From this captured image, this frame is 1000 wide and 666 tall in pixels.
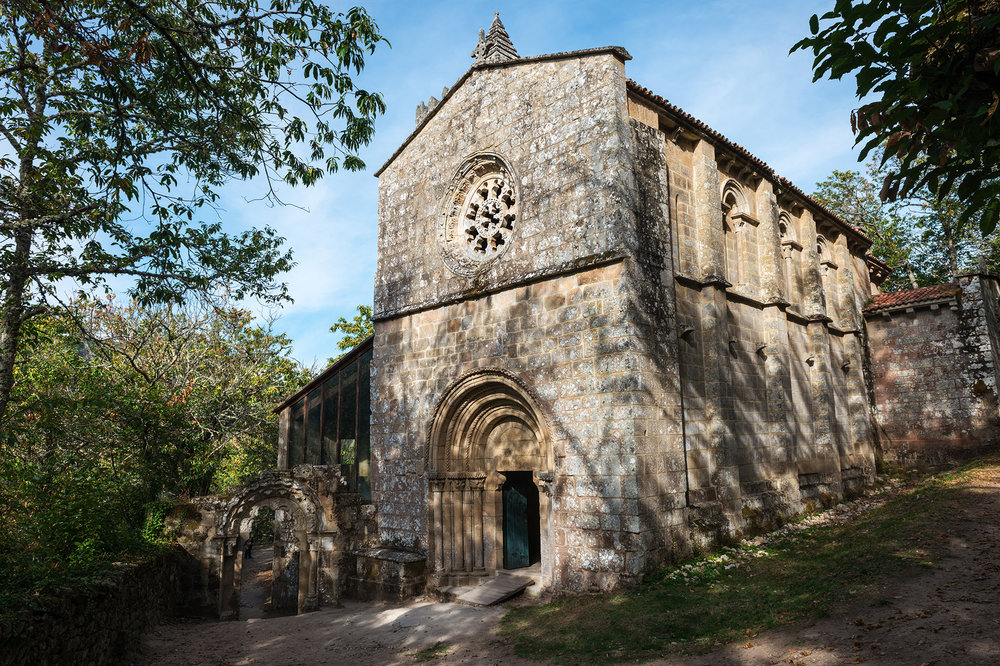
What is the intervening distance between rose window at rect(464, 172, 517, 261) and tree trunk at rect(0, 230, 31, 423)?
22.8ft

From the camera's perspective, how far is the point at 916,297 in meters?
17.1

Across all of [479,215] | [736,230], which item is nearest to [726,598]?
[479,215]

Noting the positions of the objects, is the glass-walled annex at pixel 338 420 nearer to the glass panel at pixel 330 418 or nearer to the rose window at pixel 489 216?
the glass panel at pixel 330 418

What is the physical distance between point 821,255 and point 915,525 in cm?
944

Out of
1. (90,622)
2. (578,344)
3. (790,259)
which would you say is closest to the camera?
(90,622)

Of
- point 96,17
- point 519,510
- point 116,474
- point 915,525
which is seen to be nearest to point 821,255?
point 915,525

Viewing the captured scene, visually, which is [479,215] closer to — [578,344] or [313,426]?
[578,344]

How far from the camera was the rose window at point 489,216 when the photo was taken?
36.0 feet

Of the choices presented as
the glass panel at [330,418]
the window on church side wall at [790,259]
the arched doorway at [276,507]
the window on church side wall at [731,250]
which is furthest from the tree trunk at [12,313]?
the window on church side wall at [790,259]

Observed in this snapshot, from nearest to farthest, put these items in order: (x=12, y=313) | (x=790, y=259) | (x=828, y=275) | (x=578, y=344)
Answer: (x=12, y=313), (x=578, y=344), (x=790, y=259), (x=828, y=275)

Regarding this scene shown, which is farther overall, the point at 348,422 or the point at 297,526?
the point at 348,422

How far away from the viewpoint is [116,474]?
1213 centimetres

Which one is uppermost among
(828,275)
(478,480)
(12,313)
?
(828,275)

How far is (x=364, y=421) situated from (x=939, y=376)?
621 inches
